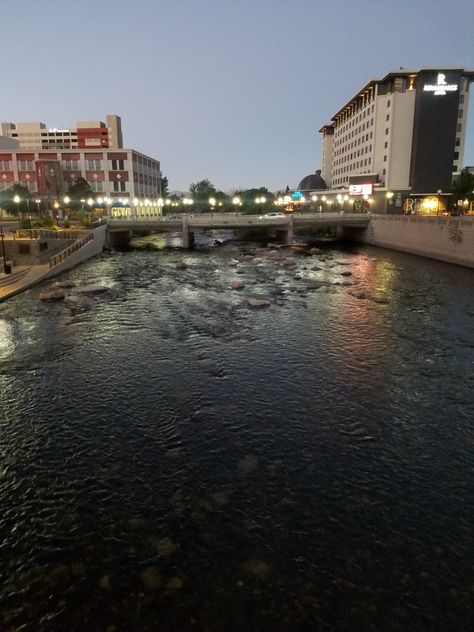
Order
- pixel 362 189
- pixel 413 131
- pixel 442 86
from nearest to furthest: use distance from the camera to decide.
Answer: pixel 442 86 → pixel 413 131 → pixel 362 189

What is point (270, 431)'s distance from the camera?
15383mm

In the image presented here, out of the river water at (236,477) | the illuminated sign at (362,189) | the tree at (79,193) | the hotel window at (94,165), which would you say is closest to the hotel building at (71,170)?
the hotel window at (94,165)

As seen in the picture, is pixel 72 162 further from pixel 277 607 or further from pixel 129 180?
pixel 277 607

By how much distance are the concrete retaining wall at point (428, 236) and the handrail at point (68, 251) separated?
4415 cm

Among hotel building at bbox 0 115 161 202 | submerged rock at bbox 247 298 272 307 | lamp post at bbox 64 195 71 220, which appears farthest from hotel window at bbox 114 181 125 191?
submerged rock at bbox 247 298 272 307

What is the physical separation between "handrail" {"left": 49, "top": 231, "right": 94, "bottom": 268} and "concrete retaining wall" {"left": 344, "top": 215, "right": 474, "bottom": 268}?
44151 millimetres

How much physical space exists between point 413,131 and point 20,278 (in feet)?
310

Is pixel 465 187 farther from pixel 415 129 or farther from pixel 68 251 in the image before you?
pixel 68 251

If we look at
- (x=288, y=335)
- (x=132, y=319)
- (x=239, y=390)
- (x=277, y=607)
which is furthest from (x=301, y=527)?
(x=132, y=319)

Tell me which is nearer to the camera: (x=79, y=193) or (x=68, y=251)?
(x=68, y=251)

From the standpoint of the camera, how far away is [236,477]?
42.4ft

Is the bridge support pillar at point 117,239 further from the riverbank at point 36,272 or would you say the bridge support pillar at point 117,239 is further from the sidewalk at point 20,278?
the sidewalk at point 20,278

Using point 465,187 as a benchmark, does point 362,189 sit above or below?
above

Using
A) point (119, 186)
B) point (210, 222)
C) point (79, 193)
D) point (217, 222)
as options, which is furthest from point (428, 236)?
point (119, 186)
